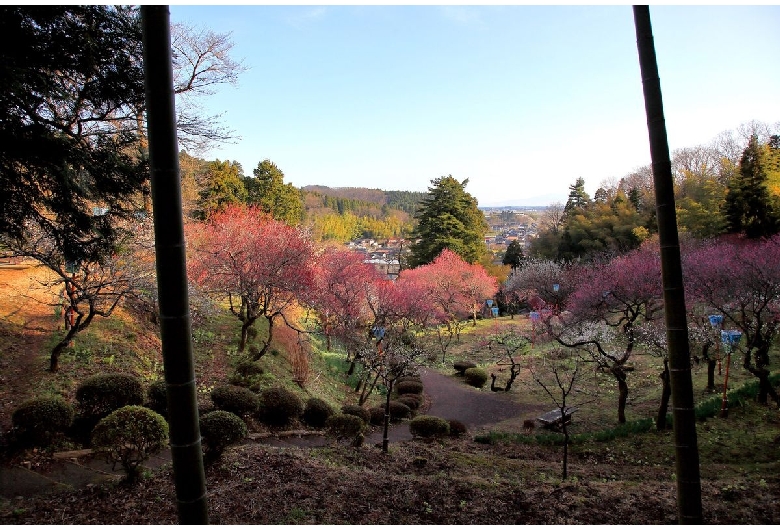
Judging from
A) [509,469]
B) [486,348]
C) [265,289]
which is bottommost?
[486,348]

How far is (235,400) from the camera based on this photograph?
8562 mm

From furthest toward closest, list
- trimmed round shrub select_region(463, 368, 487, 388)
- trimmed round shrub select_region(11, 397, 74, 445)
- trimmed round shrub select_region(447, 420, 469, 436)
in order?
trimmed round shrub select_region(463, 368, 487, 388), trimmed round shrub select_region(447, 420, 469, 436), trimmed round shrub select_region(11, 397, 74, 445)

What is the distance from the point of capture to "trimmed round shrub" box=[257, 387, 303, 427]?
9.39m

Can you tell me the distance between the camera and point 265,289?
13781mm

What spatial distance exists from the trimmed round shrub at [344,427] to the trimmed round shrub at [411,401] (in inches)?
197

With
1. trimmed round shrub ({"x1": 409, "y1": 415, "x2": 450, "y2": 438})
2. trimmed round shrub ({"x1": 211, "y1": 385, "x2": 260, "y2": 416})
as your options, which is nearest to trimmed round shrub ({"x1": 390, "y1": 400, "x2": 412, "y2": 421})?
trimmed round shrub ({"x1": 409, "y1": 415, "x2": 450, "y2": 438})

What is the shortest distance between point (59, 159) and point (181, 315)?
11.0 feet

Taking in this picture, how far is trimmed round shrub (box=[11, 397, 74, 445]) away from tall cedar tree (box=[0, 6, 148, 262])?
272cm

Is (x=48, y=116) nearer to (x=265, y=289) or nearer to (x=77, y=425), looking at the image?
(x=77, y=425)

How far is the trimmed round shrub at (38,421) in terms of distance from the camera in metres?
6.12

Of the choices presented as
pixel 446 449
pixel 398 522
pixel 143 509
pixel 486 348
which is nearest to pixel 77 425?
pixel 143 509

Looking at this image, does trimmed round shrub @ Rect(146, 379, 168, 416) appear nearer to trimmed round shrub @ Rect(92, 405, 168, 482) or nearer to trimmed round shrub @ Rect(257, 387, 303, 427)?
trimmed round shrub @ Rect(257, 387, 303, 427)

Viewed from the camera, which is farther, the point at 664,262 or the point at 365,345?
the point at 365,345

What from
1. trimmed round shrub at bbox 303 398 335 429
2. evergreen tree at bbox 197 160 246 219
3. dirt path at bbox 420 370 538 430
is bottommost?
dirt path at bbox 420 370 538 430
